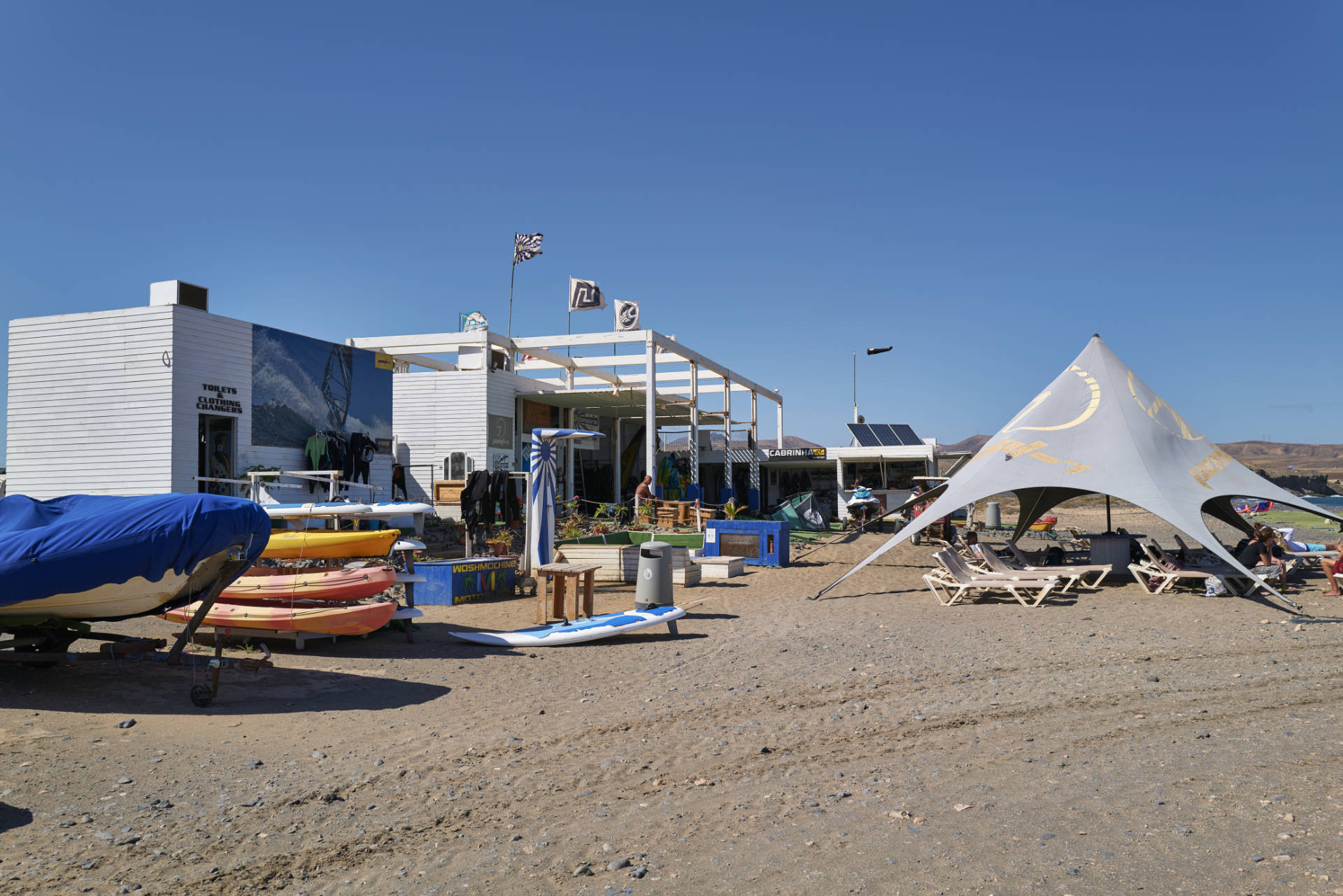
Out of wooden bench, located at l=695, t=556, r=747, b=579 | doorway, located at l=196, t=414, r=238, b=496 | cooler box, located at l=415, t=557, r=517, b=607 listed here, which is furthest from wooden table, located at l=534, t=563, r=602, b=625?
doorway, located at l=196, t=414, r=238, b=496

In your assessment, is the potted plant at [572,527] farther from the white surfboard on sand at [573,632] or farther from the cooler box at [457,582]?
the white surfboard on sand at [573,632]

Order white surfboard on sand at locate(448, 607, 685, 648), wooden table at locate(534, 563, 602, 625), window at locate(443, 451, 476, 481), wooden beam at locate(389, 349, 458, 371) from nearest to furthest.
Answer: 1. white surfboard on sand at locate(448, 607, 685, 648)
2. wooden table at locate(534, 563, 602, 625)
3. window at locate(443, 451, 476, 481)
4. wooden beam at locate(389, 349, 458, 371)

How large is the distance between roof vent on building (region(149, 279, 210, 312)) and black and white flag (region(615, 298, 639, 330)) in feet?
39.5

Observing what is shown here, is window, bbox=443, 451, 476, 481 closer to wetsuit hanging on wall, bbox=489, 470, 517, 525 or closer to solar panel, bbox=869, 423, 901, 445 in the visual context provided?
wetsuit hanging on wall, bbox=489, 470, 517, 525

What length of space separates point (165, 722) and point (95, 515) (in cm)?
180

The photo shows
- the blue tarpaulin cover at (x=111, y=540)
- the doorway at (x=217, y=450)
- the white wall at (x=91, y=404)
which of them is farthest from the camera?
the doorway at (x=217, y=450)

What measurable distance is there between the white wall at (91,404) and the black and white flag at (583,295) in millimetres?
13500

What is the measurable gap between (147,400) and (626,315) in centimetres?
1393

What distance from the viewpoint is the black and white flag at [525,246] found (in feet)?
89.0

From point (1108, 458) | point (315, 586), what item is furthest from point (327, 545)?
point (1108, 458)

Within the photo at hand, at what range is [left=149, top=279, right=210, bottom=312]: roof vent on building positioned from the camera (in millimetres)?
15945

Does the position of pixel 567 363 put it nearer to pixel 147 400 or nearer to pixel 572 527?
pixel 572 527

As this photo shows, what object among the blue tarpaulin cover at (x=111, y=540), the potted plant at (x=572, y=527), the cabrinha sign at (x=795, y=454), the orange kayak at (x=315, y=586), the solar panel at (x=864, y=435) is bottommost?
the orange kayak at (x=315, y=586)

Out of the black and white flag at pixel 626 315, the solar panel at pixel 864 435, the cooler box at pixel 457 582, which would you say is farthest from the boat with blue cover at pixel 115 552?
the solar panel at pixel 864 435
